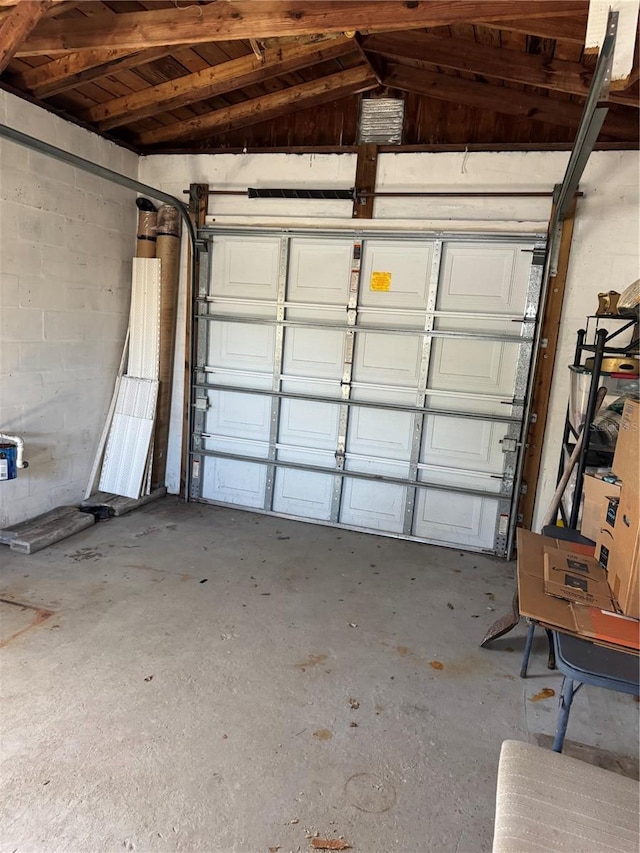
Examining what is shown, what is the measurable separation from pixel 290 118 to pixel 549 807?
4.40 meters

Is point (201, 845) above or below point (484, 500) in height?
below

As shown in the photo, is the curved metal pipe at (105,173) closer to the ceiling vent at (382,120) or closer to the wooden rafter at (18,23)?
the wooden rafter at (18,23)

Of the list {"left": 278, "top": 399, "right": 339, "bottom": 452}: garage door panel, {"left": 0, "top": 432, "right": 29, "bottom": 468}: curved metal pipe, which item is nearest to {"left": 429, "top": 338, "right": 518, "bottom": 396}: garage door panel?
{"left": 278, "top": 399, "right": 339, "bottom": 452}: garage door panel

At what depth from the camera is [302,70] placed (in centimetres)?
377

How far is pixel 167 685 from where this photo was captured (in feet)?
7.56

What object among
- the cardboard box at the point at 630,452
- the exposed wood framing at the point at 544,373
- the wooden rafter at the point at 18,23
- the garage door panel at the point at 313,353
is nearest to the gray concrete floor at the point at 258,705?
the exposed wood framing at the point at 544,373

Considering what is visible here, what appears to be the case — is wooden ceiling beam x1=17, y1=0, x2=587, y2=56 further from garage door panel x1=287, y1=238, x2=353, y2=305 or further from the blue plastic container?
the blue plastic container

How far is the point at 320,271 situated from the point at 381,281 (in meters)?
0.48

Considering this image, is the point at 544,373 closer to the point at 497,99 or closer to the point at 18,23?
the point at 497,99

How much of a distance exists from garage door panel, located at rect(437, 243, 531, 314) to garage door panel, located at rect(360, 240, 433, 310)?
138 millimetres

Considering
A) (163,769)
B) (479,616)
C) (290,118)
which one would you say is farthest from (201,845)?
(290,118)

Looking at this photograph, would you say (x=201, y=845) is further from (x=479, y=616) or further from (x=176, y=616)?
(x=479, y=616)

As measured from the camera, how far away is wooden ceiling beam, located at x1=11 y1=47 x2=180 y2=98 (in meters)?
3.12

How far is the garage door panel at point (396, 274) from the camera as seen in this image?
395cm
